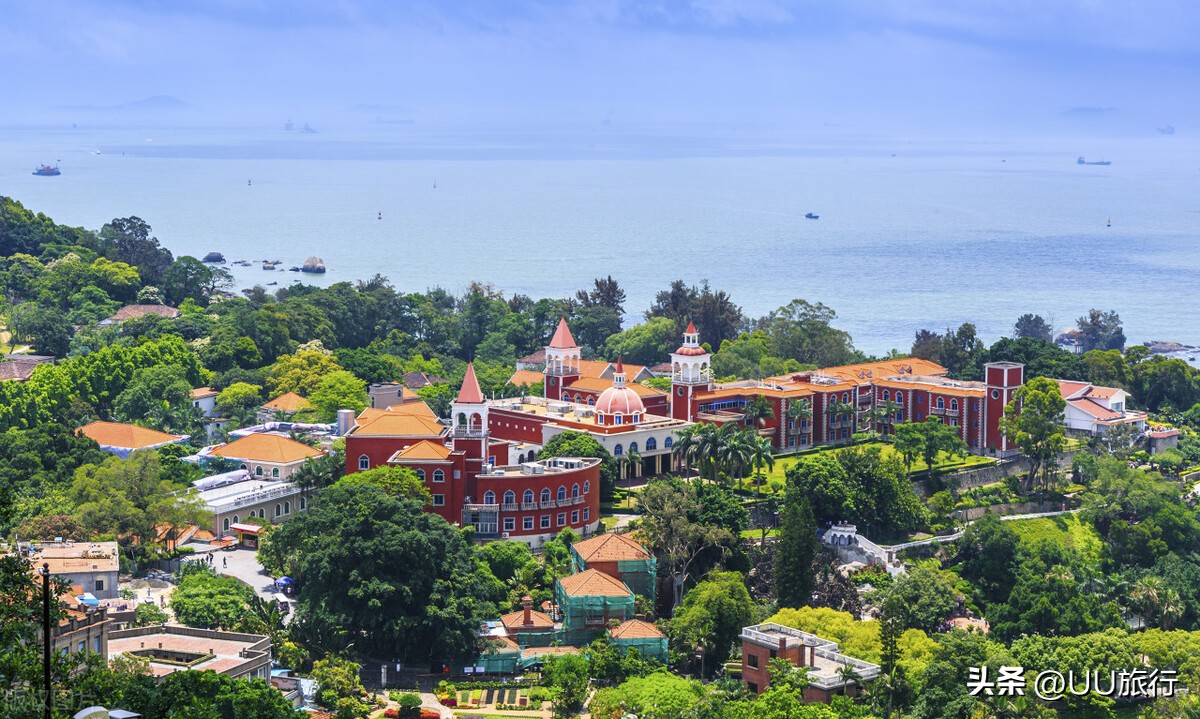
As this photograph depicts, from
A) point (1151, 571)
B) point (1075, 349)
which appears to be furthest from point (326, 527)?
point (1075, 349)

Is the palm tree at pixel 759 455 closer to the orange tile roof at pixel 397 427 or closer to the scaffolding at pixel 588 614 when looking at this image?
the orange tile roof at pixel 397 427

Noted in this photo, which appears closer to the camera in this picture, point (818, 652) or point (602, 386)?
point (818, 652)


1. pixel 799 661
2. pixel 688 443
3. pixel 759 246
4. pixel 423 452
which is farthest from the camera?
pixel 759 246

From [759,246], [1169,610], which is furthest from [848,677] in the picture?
[759,246]

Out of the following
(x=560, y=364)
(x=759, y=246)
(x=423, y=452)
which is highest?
(x=759, y=246)

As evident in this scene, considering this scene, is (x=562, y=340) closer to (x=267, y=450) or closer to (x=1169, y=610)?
(x=267, y=450)

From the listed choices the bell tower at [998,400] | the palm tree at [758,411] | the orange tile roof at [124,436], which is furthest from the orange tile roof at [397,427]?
the bell tower at [998,400]

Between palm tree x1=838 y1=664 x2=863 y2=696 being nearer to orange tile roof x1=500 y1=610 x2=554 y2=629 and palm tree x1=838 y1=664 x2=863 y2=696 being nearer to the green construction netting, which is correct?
the green construction netting
